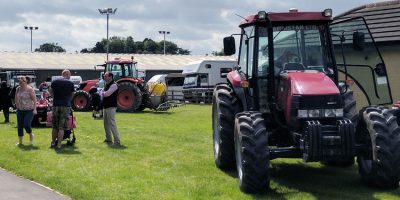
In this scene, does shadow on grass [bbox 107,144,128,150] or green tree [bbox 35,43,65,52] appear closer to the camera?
shadow on grass [bbox 107,144,128,150]

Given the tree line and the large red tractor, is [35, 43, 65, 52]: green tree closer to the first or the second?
the tree line

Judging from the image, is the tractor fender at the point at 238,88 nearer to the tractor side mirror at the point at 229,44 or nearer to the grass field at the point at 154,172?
the tractor side mirror at the point at 229,44

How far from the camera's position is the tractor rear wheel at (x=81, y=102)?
26875mm

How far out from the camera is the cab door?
362 inches

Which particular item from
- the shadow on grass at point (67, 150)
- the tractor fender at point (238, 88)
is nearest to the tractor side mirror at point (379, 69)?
the tractor fender at point (238, 88)

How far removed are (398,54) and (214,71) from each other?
2197 cm

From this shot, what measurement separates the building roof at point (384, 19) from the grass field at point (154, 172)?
773 centimetres

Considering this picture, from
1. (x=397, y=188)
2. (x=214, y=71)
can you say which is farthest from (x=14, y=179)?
(x=214, y=71)

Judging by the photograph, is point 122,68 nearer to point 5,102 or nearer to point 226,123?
point 5,102

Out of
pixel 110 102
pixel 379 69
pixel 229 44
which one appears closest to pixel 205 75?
pixel 110 102

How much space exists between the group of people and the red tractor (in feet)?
39.6

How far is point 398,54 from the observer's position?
63.4ft

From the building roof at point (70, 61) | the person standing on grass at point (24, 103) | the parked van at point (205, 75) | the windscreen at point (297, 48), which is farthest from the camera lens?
the building roof at point (70, 61)

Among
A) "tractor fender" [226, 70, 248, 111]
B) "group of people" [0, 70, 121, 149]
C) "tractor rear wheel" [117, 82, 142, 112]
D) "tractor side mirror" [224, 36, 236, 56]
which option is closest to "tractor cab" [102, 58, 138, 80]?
"tractor rear wheel" [117, 82, 142, 112]
